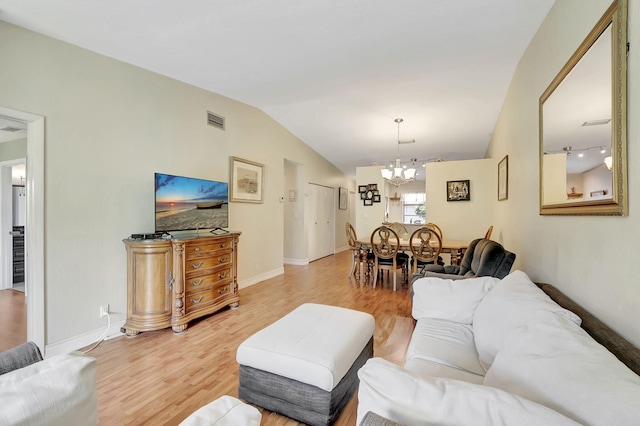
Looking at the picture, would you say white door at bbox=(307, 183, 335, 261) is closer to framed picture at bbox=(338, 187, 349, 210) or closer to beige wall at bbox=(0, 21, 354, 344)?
framed picture at bbox=(338, 187, 349, 210)

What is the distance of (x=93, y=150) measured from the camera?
2.58m

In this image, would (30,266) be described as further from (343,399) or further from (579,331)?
(579,331)

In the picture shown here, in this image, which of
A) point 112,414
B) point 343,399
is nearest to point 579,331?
point 343,399

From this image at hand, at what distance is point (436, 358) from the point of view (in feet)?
4.83

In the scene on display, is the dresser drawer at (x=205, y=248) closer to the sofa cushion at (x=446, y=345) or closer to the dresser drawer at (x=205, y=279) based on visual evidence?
the dresser drawer at (x=205, y=279)

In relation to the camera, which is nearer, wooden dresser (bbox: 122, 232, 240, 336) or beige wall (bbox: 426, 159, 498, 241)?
wooden dresser (bbox: 122, 232, 240, 336)

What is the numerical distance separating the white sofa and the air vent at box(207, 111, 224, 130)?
142 inches

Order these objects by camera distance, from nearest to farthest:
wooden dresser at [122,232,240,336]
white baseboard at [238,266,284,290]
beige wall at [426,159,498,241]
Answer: wooden dresser at [122,232,240,336]
white baseboard at [238,266,284,290]
beige wall at [426,159,498,241]

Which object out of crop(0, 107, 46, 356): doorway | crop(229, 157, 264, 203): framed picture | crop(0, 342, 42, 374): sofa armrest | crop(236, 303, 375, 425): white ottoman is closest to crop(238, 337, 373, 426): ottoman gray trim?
crop(236, 303, 375, 425): white ottoman

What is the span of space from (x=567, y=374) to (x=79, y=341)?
3.34 meters

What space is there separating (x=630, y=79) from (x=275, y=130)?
4.65 meters

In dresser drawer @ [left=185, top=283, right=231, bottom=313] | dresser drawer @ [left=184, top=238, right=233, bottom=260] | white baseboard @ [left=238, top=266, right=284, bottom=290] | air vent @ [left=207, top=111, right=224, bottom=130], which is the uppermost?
air vent @ [left=207, top=111, right=224, bottom=130]

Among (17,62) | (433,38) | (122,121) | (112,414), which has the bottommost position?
(112,414)

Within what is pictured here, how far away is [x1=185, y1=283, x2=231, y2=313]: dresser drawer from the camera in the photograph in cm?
288
